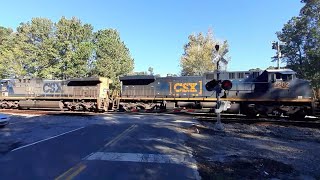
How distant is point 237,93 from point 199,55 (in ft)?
99.6

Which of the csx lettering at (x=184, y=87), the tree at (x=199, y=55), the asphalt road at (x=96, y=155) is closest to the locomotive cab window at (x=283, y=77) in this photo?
the csx lettering at (x=184, y=87)

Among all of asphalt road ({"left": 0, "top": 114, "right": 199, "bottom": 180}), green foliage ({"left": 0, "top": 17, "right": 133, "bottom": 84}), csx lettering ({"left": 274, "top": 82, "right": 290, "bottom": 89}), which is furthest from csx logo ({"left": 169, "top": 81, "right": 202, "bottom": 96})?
green foliage ({"left": 0, "top": 17, "right": 133, "bottom": 84})

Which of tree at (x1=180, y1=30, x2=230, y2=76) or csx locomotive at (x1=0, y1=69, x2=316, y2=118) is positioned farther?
tree at (x1=180, y1=30, x2=230, y2=76)

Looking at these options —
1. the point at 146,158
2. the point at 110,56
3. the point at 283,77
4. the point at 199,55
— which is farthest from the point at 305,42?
the point at 146,158

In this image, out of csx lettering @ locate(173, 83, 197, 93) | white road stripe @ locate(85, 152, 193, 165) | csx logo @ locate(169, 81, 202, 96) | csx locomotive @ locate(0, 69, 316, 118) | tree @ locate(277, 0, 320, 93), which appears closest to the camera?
white road stripe @ locate(85, 152, 193, 165)

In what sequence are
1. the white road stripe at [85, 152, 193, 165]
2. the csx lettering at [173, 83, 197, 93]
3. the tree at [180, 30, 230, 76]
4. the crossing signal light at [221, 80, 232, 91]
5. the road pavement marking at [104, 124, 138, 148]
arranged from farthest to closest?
1. the tree at [180, 30, 230, 76]
2. the csx lettering at [173, 83, 197, 93]
3. the crossing signal light at [221, 80, 232, 91]
4. the road pavement marking at [104, 124, 138, 148]
5. the white road stripe at [85, 152, 193, 165]

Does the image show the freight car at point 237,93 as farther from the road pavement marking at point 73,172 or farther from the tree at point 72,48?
the tree at point 72,48

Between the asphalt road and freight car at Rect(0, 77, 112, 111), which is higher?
freight car at Rect(0, 77, 112, 111)

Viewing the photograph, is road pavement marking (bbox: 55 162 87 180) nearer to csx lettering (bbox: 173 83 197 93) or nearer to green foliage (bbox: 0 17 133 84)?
csx lettering (bbox: 173 83 197 93)

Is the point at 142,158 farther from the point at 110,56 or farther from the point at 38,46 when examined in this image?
the point at 38,46

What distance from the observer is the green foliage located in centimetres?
5469

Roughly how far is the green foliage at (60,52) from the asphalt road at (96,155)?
41.1 metres

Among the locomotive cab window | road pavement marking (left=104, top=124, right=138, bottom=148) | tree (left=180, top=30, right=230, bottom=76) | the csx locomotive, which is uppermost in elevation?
tree (left=180, top=30, right=230, bottom=76)

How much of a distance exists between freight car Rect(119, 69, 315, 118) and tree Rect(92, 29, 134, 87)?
89.2ft
